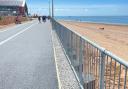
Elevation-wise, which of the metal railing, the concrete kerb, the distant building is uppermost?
the metal railing

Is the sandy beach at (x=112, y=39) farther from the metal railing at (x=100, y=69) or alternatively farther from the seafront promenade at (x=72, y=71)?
the metal railing at (x=100, y=69)

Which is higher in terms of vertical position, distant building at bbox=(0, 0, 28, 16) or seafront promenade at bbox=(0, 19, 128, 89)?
seafront promenade at bbox=(0, 19, 128, 89)

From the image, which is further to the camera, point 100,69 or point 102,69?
point 100,69

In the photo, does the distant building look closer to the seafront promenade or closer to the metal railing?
the seafront promenade

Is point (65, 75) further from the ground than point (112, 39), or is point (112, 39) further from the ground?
point (65, 75)

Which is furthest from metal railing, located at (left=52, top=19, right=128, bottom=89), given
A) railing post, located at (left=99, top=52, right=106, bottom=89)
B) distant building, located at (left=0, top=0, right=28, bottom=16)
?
distant building, located at (left=0, top=0, right=28, bottom=16)

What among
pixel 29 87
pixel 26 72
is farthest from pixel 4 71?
pixel 29 87

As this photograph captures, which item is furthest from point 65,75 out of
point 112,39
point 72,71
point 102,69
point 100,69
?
point 112,39

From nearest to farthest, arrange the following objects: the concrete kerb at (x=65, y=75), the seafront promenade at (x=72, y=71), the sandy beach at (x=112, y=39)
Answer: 1. the seafront promenade at (x=72, y=71)
2. the concrete kerb at (x=65, y=75)
3. the sandy beach at (x=112, y=39)

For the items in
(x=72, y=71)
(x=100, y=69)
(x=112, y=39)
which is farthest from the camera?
(x=112, y=39)

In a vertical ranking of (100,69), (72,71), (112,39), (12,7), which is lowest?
(12,7)

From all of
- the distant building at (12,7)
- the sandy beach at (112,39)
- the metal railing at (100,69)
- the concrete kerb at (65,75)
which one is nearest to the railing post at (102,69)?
the metal railing at (100,69)

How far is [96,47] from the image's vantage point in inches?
303

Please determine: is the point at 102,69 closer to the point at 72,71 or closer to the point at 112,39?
the point at 72,71
